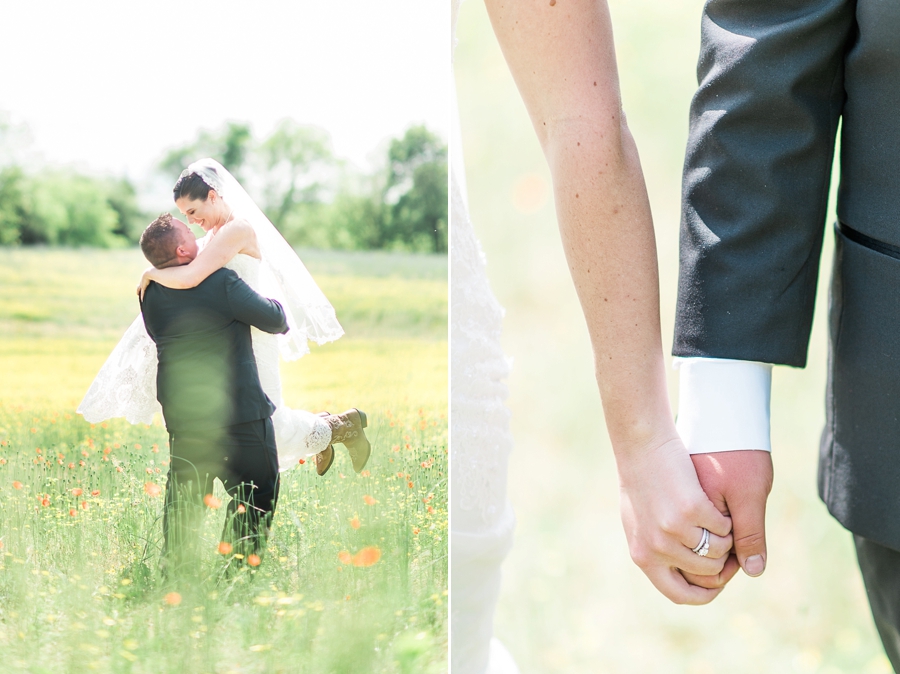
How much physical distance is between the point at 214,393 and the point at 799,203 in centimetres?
75

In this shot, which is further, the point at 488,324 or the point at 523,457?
the point at 523,457

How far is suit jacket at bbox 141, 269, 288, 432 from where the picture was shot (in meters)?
0.90

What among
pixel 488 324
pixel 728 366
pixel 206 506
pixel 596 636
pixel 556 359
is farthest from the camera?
pixel 556 359

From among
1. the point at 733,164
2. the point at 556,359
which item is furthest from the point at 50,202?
the point at 556,359

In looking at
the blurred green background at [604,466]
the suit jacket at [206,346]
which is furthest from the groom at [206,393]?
the blurred green background at [604,466]

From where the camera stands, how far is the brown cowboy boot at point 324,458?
0.97 metres

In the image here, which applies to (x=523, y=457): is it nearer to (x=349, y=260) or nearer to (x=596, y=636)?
(x=596, y=636)

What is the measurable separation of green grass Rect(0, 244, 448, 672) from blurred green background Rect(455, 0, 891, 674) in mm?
1520

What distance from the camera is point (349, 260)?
3.37ft

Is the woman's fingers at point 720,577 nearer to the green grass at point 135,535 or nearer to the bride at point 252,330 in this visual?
the green grass at point 135,535

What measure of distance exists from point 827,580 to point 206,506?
88.7 inches

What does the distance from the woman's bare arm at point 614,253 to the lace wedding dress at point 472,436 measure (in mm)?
162

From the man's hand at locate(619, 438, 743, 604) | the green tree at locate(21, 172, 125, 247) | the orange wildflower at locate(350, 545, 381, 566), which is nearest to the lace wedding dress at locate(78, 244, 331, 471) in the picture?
the green tree at locate(21, 172, 125, 247)

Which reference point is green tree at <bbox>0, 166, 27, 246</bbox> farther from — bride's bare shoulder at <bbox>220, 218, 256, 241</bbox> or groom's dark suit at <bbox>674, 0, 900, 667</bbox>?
groom's dark suit at <bbox>674, 0, 900, 667</bbox>
